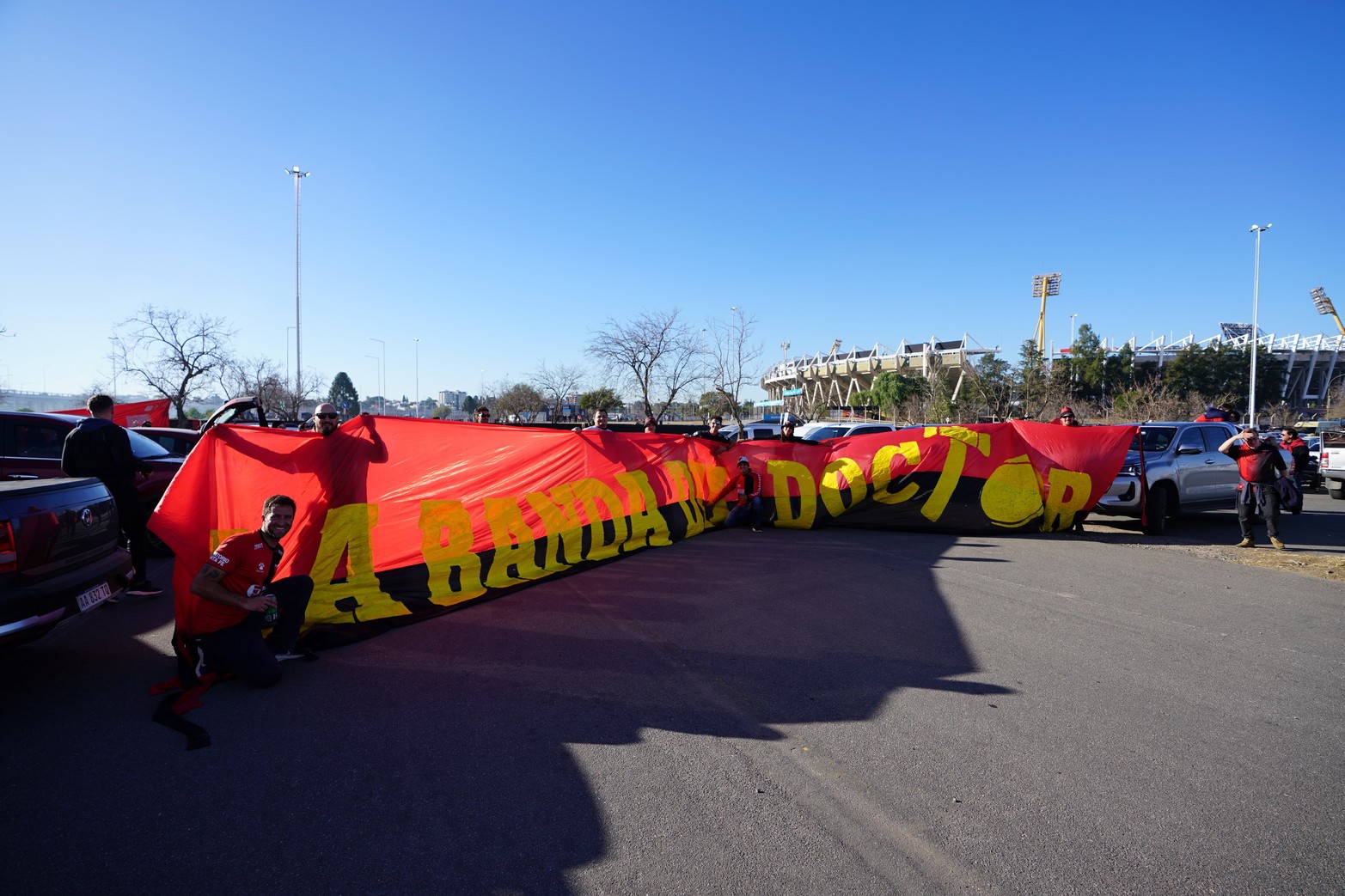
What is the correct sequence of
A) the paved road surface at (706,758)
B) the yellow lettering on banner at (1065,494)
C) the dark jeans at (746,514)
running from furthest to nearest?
the dark jeans at (746,514)
the yellow lettering on banner at (1065,494)
the paved road surface at (706,758)

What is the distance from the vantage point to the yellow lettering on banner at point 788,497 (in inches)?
462

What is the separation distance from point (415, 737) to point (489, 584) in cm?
302

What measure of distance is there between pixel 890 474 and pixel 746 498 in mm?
2373

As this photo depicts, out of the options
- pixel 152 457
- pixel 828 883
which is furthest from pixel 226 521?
pixel 828 883

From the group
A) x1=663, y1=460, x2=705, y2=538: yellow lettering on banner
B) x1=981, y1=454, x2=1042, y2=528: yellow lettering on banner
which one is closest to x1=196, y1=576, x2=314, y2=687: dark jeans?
x1=663, y1=460, x2=705, y2=538: yellow lettering on banner

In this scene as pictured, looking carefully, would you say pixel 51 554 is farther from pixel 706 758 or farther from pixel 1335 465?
pixel 1335 465

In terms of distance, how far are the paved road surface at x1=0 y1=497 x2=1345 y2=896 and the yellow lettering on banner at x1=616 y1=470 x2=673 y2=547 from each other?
281 centimetres

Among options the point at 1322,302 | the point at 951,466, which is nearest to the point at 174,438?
the point at 951,466

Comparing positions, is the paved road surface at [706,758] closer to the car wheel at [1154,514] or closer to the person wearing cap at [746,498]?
the person wearing cap at [746,498]

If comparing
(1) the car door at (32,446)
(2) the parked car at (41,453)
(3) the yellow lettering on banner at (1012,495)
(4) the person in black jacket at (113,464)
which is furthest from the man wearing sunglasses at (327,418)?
(3) the yellow lettering on banner at (1012,495)

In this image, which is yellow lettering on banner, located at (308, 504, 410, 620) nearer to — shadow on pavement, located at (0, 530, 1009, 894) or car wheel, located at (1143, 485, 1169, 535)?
shadow on pavement, located at (0, 530, 1009, 894)

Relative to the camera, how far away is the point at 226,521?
18.4ft

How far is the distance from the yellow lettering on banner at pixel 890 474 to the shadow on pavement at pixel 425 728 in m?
4.55

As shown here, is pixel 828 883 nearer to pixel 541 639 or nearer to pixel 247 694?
pixel 541 639
